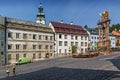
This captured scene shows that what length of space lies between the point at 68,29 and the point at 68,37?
3830 millimetres

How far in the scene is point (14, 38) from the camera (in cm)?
8088

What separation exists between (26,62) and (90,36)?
5417cm

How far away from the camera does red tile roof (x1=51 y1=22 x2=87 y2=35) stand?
336 ft

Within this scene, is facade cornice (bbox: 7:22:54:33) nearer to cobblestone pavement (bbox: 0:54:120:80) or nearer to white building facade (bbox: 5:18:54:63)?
white building facade (bbox: 5:18:54:63)

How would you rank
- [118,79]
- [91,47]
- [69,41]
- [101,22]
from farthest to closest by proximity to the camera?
1. [91,47]
2. [69,41]
3. [101,22]
4. [118,79]

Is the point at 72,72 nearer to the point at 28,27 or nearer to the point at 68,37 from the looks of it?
the point at 28,27

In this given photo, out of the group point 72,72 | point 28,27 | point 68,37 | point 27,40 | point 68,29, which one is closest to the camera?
point 72,72

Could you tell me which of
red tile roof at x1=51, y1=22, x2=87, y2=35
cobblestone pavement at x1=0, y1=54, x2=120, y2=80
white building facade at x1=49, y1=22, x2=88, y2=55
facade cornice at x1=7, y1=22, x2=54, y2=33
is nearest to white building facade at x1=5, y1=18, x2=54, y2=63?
facade cornice at x1=7, y1=22, x2=54, y2=33

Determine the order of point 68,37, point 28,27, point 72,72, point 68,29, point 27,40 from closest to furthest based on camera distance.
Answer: point 72,72 < point 27,40 < point 28,27 < point 68,37 < point 68,29

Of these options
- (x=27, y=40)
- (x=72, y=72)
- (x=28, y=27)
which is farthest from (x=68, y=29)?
(x=72, y=72)

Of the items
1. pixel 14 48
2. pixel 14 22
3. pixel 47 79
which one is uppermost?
pixel 14 22

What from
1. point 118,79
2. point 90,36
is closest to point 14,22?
point 90,36

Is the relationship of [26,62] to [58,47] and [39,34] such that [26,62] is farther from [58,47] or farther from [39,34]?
[58,47]

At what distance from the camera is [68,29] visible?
108188 mm
